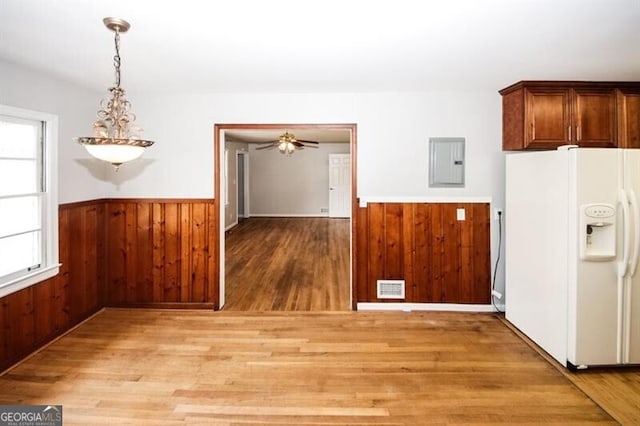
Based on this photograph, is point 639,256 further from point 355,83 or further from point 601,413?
point 355,83

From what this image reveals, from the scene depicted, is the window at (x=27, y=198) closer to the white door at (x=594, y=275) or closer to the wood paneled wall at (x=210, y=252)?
the wood paneled wall at (x=210, y=252)

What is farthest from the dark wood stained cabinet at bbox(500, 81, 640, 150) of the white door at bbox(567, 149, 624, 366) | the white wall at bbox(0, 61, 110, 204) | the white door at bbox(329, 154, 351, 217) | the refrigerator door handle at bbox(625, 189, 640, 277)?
the white door at bbox(329, 154, 351, 217)

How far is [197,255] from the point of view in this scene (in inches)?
157

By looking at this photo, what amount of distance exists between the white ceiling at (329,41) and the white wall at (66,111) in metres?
0.15

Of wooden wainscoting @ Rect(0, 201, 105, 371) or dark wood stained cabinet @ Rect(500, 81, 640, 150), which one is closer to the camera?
wooden wainscoting @ Rect(0, 201, 105, 371)

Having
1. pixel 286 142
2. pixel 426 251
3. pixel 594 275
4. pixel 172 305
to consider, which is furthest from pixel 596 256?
pixel 286 142

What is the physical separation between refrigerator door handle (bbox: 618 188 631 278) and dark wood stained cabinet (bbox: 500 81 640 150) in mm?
905

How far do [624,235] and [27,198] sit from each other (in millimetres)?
4460

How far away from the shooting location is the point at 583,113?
3342mm

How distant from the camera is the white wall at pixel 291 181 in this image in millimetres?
11133

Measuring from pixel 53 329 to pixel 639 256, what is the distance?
462 centimetres

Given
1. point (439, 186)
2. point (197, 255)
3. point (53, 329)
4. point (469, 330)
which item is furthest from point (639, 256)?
→ point (53, 329)

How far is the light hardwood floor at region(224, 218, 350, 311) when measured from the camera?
13.9 feet

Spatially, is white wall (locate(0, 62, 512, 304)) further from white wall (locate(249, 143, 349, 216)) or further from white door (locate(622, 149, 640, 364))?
white wall (locate(249, 143, 349, 216))
